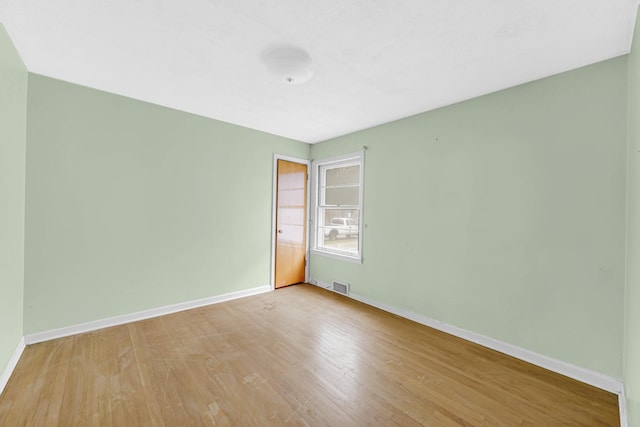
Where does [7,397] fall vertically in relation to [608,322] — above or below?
below

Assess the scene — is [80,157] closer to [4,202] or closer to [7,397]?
[4,202]

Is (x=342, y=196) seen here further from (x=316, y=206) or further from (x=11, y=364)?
(x=11, y=364)

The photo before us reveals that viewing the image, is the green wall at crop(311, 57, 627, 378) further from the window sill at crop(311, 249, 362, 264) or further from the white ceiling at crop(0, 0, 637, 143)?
the window sill at crop(311, 249, 362, 264)

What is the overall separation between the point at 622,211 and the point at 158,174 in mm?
4362

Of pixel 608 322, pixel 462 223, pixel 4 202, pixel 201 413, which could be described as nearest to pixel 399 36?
pixel 462 223

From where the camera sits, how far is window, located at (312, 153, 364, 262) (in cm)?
411

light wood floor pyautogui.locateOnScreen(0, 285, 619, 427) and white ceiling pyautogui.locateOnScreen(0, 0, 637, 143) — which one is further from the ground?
white ceiling pyautogui.locateOnScreen(0, 0, 637, 143)

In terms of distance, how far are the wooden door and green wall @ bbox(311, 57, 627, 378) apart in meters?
1.63

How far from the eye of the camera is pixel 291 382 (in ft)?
6.77

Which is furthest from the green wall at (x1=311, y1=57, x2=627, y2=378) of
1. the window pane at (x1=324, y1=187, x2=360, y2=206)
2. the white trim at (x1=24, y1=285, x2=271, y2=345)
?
the white trim at (x1=24, y1=285, x2=271, y2=345)

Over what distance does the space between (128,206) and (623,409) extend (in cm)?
458

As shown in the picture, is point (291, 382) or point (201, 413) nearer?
point (201, 413)

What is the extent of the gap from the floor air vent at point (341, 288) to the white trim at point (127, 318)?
4.06 feet

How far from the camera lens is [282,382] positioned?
6.77ft
